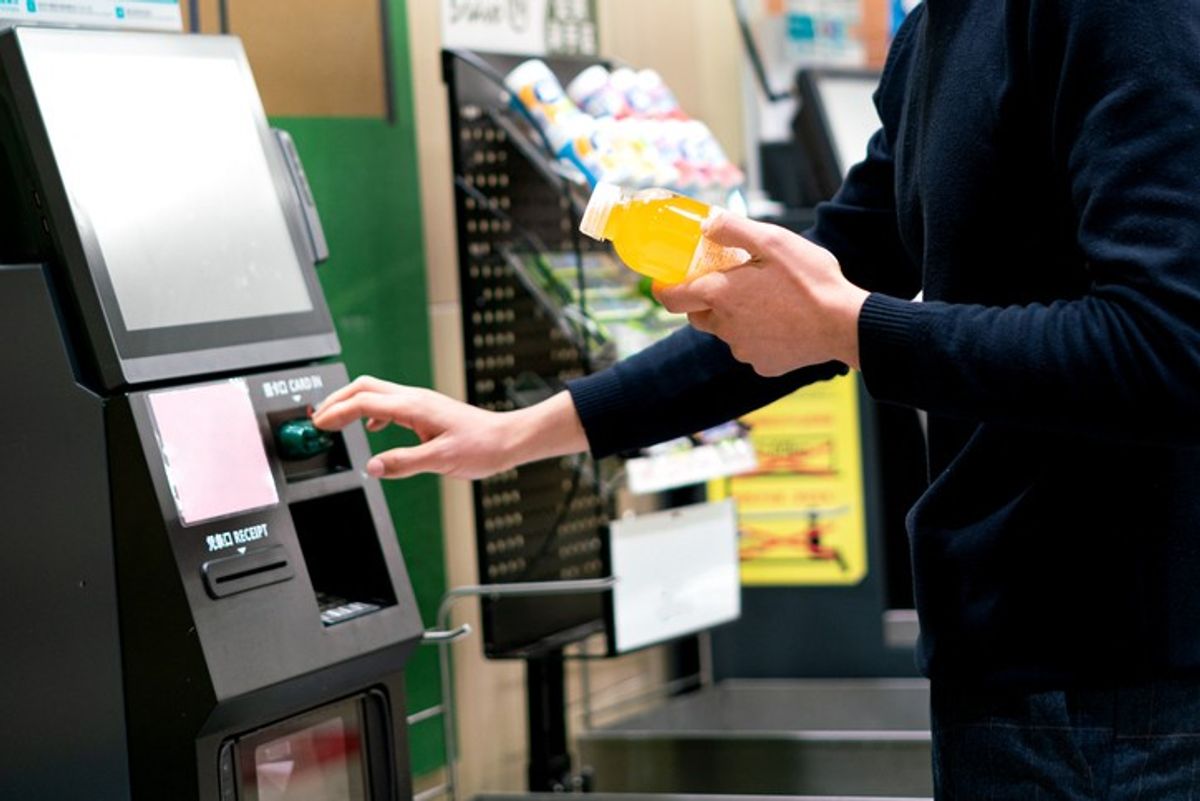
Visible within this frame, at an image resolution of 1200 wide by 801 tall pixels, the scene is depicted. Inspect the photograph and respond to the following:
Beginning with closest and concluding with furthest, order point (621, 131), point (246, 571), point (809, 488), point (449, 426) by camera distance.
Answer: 1. point (246, 571)
2. point (449, 426)
3. point (621, 131)
4. point (809, 488)

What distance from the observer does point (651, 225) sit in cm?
170

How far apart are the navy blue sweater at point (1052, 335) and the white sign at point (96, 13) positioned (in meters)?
1.09

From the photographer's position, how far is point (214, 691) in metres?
1.71

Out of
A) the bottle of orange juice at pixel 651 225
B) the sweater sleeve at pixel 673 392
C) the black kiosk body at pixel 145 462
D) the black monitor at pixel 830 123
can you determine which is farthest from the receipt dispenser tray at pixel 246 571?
the black monitor at pixel 830 123

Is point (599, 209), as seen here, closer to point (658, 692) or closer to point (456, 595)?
point (456, 595)

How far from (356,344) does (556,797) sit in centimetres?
89

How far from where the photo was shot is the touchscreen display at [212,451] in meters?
1.74

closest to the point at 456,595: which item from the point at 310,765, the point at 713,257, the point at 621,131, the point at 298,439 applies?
the point at 621,131

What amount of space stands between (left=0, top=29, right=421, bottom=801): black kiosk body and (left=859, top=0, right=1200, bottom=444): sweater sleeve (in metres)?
0.76

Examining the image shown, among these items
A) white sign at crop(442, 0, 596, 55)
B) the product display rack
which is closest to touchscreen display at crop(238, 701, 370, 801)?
the product display rack

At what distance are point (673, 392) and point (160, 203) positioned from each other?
1.93 feet

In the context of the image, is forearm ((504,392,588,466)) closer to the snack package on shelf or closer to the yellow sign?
the snack package on shelf

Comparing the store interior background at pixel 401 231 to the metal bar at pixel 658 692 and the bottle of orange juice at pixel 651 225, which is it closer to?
the metal bar at pixel 658 692

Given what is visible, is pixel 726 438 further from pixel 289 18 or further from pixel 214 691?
pixel 214 691
